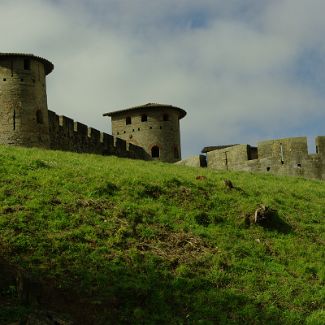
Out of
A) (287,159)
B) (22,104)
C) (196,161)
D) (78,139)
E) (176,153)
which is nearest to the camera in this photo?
(287,159)

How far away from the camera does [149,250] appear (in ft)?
38.6

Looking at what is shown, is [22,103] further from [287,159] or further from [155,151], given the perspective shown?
[155,151]

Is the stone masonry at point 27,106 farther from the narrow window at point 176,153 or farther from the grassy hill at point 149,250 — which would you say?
the narrow window at point 176,153

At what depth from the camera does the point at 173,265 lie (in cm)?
1129

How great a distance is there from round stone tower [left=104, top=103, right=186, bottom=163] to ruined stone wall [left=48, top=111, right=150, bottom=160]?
5774mm

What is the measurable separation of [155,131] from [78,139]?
11.1 meters

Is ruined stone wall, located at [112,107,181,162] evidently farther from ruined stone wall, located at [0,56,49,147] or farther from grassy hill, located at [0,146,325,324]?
grassy hill, located at [0,146,325,324]

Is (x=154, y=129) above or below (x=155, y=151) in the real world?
above

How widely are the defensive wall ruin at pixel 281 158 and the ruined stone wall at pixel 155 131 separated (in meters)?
14.6

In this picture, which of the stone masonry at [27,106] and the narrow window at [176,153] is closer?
the stone masonry at [27,106]

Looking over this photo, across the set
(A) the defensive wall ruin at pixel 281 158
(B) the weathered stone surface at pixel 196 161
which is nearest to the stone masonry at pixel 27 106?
(B) the weathered stone surface at pixel 196 161

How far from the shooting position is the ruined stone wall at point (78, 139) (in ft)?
99.9

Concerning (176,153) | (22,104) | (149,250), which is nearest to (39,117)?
(22,104)

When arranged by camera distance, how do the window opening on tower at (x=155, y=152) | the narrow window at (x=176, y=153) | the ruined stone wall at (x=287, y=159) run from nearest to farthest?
the ruined stone wall at (x=287, y=159), the window opening on tower at (x=155, y=152), the narrow window at (x=176, y=153)
